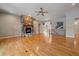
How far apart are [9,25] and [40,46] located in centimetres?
81

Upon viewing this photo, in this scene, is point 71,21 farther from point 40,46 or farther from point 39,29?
point 40,46

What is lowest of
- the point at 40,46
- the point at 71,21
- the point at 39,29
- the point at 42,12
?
the point at 40,46

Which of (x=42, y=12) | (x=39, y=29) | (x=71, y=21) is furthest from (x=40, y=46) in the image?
(x=71, y=21)

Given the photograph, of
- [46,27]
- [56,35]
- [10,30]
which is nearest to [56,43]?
[56,35]

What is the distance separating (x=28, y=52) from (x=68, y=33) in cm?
96

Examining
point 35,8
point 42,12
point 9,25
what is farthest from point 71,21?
point 9,25

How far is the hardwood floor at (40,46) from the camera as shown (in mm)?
2438

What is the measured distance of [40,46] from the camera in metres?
2.51

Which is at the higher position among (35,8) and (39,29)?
(35,8)

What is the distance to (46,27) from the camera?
260cm

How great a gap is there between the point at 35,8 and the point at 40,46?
2.72 feet

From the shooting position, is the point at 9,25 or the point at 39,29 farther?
the point at 39,29

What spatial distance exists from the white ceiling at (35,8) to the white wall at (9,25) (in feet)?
0.46

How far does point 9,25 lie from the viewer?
2.48m
